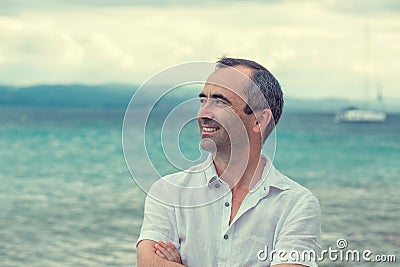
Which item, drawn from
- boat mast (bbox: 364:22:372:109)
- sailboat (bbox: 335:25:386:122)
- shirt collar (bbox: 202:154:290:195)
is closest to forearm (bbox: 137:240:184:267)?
shirt collar (bbox: 202:154:290:195)

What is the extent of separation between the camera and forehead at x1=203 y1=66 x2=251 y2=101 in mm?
1958

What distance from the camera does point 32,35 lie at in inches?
1142

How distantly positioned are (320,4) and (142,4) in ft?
17.8

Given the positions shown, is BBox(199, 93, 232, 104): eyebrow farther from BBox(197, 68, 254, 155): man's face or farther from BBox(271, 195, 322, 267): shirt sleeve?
BBox(271, 195, 322, 267): shirt sleeve

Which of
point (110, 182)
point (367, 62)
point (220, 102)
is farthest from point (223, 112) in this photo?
point (367, 62)

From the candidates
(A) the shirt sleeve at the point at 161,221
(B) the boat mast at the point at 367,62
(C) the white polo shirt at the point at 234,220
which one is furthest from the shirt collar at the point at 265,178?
(B) the boat mast at the point at 367,62

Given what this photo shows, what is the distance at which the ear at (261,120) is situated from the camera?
201 cm

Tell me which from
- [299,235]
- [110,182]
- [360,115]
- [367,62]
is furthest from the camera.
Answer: [360,115]

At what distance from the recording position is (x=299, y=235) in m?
1.93

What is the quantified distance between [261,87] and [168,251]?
42cm

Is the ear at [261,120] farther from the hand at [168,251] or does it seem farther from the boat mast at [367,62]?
the boat mast at [367,62]

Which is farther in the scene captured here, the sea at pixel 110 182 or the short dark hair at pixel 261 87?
the sea at pixel 110 182

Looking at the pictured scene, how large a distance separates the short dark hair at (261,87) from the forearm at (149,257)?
1.20 feet

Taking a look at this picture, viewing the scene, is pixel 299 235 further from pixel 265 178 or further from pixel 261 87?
pixel 261 87
